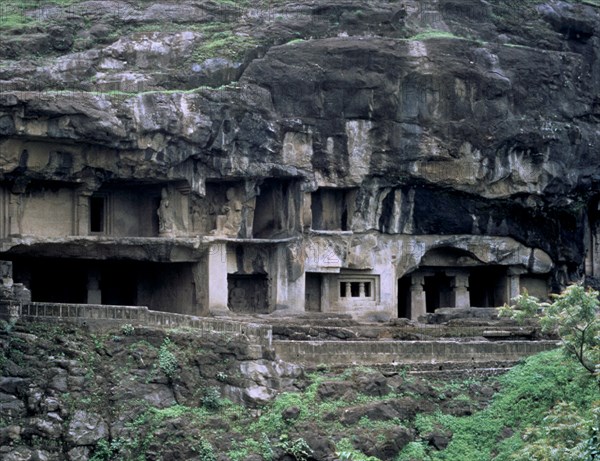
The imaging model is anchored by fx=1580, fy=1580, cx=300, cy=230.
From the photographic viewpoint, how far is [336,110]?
46938 mm

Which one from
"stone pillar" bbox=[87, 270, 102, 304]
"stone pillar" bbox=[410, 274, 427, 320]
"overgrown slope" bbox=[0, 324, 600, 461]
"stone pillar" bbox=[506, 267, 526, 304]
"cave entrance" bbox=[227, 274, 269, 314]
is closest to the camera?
"overgrown slope" bbox=[0, 324, 600, 461]

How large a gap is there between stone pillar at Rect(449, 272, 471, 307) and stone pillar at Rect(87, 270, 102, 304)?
478 inches

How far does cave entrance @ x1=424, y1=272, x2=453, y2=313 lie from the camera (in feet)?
174

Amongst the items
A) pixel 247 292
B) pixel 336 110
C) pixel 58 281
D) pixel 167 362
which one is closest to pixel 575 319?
pixel 167 362

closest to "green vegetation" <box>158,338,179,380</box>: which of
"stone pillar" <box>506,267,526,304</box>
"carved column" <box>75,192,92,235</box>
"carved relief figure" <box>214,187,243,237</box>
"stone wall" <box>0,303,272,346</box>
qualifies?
"stone wall" <box>0,303,272,346</box>

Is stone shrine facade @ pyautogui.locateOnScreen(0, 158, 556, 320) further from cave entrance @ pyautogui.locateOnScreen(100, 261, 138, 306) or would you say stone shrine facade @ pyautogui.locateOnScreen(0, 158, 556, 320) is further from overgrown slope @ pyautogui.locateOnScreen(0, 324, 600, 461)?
overgrown slope @ pyautogui.locateOnScreen(0, 324, 600, 461)

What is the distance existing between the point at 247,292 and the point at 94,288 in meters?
4.75

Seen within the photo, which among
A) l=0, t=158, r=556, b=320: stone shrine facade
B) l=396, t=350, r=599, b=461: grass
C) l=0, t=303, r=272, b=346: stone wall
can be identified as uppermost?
l=0, t=158, r=556, b=320: stone shrine facade

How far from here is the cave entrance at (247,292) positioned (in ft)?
160

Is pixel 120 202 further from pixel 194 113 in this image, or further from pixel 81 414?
pixel 81 414

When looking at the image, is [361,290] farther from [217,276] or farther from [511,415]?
[511,415]

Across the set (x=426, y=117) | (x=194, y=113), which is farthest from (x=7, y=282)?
(x=426, y=117)

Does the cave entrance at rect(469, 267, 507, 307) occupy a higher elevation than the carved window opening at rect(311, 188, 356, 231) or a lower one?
lower

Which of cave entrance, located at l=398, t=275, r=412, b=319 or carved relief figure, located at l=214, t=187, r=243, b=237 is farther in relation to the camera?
cave entrance, located at l=398, t=275, r=412, b=319
